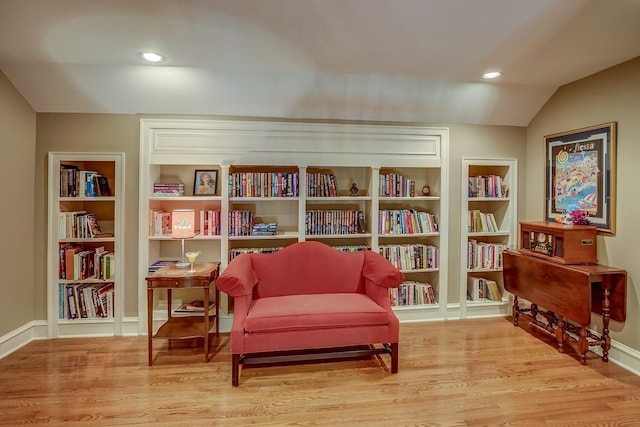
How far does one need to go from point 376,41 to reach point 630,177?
222 cm

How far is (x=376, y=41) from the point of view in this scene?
2184 mm

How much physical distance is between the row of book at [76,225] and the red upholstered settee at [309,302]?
148 centimetres

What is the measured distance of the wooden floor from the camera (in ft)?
6.29

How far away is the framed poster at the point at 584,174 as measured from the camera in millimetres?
2635

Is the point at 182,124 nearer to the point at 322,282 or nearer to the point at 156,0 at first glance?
the point at 156,0

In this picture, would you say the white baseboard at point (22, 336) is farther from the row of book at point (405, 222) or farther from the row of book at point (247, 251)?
the row of book at point (405, 222)

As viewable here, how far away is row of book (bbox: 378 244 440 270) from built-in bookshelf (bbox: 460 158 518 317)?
0.32 m

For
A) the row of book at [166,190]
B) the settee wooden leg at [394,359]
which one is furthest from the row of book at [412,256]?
the row of book at [166,190]

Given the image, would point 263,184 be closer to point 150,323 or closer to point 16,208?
point 150,323

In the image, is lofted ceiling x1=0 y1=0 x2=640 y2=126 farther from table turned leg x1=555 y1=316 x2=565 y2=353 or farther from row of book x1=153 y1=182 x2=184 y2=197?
table turned leg x1=555 y1=316 x2=565 y2=353

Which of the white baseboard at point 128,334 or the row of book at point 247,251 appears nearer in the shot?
the white baseboard at point 128,334

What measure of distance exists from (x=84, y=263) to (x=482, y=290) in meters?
4.03

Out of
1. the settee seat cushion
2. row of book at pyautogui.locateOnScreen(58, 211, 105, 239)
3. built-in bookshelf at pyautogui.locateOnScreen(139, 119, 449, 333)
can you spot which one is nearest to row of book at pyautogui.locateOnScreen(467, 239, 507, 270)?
built-in bookshelf at pyautogui.locateOnScreen(139, 119, 449, 333)

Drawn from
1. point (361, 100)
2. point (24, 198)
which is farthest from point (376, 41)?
point (24, 198)
